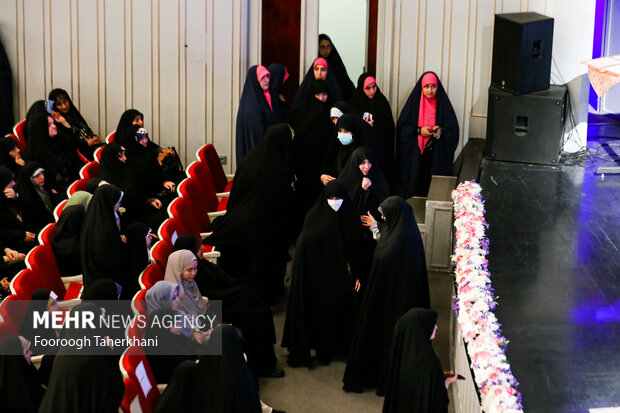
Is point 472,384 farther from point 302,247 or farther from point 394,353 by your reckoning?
point 302,247

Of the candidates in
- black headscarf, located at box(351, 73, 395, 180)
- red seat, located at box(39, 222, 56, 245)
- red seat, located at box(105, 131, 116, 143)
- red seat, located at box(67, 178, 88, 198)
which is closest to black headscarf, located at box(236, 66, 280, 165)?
black headscarf, located at box(351, 73, 395, 180)

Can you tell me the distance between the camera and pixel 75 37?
8922 millimetres

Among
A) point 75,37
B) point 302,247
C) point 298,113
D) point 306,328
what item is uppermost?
point 75,37

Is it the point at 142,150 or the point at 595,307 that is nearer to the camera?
the point at 595,307

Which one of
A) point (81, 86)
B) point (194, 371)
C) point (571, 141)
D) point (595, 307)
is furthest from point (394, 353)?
point (81, 86)

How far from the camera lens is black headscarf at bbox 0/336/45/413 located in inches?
191

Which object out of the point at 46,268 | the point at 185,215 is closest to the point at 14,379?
the point at 46,268

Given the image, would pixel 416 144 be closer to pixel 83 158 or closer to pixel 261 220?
pixel 261 220

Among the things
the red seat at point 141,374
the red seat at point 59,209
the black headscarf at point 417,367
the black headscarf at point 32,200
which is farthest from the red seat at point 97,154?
the black headscarf at point 417,367

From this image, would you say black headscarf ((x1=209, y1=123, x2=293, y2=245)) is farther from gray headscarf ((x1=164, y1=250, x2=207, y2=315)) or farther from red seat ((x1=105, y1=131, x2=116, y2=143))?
red seat ((x1=105, y1=131, x2=116, y2=143))

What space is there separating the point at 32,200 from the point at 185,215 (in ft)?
3.87

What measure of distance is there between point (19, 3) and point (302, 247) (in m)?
4.00

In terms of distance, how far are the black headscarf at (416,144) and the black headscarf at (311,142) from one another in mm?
660

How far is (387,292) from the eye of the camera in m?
6.14
